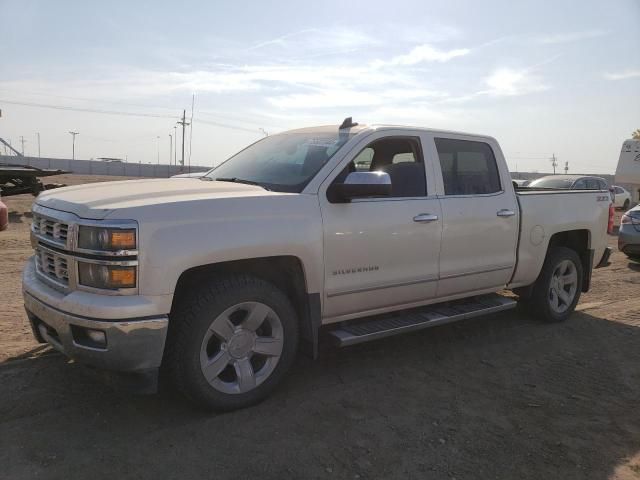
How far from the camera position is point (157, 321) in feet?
10.4

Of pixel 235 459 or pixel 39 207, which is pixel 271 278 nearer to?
pixel 235 459

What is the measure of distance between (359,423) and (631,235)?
8.82 metres

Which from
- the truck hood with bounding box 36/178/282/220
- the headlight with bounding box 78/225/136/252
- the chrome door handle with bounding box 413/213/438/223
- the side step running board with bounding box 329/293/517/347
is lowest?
the side step running board with bounding box 329/293/517/347

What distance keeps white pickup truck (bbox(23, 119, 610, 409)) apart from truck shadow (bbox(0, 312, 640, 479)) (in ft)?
1.12

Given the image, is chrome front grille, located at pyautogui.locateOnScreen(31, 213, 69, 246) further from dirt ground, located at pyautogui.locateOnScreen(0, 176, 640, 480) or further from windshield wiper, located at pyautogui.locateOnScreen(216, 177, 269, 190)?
windshield wiper, located at pyautogui.locateOnScreen(216, 177, 269, 190)

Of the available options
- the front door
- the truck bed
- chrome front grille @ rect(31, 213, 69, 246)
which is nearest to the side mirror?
the front door

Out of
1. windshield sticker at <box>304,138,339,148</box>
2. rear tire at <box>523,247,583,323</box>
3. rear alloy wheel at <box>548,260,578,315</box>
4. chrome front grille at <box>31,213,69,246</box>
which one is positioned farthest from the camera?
rear alloy wheel at <box>548,260,578,315</box>

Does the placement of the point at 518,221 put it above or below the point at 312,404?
above

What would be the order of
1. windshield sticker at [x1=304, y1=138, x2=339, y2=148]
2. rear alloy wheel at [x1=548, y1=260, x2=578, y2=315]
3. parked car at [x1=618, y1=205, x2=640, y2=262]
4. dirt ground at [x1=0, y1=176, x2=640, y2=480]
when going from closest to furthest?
Answer: 1. dirt ground at [x1=0, y1=176, x2=640, y2=480]
2. windshield sticker at [x1=304, y1=138, x2=339, y2=148]
3. rear alloy wheel at [x1=548, y1=260, x2=578, y2=315]
4. parked car at [x1=618, y1=205, x2=640, y2=262]

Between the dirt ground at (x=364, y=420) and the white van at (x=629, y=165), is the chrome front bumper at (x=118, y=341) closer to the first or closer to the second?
the dirt ground at (x=364, y=420)

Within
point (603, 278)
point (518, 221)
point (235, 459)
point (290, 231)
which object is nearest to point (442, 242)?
point (518, 221)

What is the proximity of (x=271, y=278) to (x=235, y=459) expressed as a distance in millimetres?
1274

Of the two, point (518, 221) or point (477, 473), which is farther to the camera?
point (518, 221)

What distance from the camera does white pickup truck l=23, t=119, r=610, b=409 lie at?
3.14 meters
